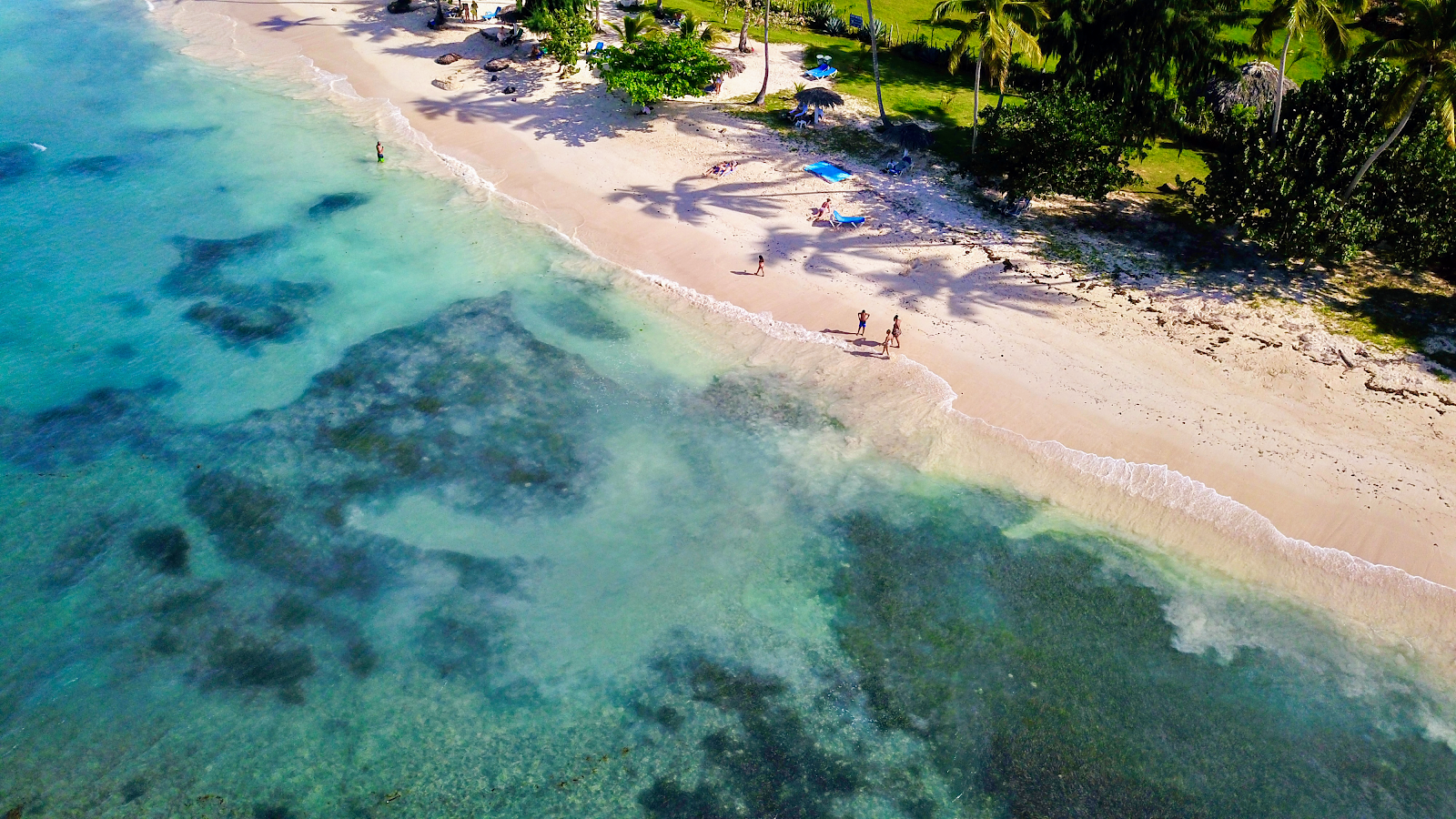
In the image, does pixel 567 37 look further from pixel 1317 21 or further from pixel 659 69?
pixel 1317 21

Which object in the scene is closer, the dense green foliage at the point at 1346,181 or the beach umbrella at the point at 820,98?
the dense green foliage at the point at 1346,181

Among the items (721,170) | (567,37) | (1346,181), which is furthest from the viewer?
(567,37)

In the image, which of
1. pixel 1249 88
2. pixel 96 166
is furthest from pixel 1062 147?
pixel 96 166

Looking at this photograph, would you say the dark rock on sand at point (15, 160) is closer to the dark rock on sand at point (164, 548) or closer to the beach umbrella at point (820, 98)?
the dark rock on sand at point (164, 548)

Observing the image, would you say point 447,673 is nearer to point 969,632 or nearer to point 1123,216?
point 969,632

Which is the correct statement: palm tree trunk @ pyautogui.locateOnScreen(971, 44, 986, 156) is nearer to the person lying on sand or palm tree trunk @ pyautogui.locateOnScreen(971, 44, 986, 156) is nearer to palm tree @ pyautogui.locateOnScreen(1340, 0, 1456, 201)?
the person lying on sand

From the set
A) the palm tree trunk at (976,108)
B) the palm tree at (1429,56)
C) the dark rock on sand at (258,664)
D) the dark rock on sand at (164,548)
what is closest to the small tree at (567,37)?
the palm tree trunk at (976,108)

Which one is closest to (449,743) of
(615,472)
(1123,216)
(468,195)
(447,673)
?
(447,673)
